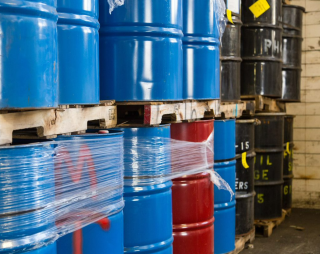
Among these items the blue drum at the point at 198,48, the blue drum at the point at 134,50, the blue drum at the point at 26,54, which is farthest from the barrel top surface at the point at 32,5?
the blue drum at the point at 198,48

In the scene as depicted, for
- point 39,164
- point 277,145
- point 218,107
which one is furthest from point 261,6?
point 39,164

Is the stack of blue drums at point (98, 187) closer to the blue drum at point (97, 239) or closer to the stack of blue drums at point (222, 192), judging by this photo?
the blue drum at point (97, 239)

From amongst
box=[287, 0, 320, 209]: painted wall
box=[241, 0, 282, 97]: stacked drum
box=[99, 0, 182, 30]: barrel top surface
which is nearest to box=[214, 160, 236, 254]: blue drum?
box=[241, 0, 282, 97]: stacked drum

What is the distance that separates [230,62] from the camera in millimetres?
5480

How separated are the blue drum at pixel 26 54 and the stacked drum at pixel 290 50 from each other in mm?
5513

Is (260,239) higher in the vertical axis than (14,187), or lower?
lower

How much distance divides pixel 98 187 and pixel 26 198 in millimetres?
672

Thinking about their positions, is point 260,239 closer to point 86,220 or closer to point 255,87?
point 255,87

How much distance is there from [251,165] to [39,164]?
3917 mm

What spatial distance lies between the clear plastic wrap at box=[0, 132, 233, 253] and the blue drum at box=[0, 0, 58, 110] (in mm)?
199

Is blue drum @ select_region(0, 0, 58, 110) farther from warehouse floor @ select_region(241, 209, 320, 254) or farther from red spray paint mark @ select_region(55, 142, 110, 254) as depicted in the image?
warehouse floor @ select_region(241, 209, 320, 254)

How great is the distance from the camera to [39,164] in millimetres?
2146

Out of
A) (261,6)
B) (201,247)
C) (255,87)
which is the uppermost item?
(261,6)

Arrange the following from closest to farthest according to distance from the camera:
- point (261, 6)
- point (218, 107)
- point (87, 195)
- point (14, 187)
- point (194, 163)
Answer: point (14, 187) < point (87, 195) < point (194, 163) < point (218, 107) < point (261, 6)
